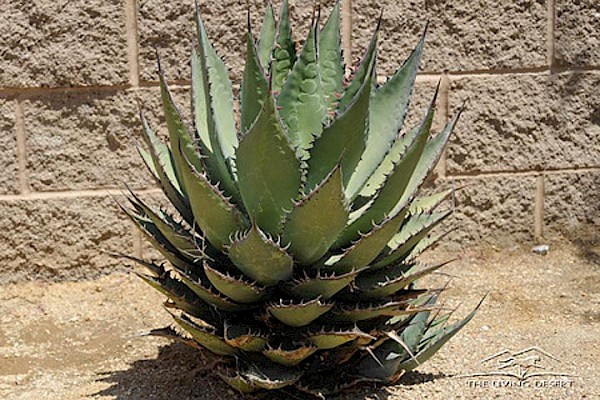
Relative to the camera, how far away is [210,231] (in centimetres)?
235

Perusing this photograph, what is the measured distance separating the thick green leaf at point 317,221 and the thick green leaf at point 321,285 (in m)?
0.07

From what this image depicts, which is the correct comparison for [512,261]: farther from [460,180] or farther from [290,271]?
[290,271]

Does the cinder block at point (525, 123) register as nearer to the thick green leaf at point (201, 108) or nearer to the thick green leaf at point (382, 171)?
the thick green leaf at point (382, 171)

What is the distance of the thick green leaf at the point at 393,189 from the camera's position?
2.30 meters

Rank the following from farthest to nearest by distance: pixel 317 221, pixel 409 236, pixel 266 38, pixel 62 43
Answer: pixel 62 43 → pixel 266 38 → pixel 409 236 → pixel 317 221

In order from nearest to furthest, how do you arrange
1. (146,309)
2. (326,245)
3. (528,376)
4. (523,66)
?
(326,245)
(528,376)
(146,309)
(523,66)

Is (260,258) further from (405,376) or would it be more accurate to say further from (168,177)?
(405,376)

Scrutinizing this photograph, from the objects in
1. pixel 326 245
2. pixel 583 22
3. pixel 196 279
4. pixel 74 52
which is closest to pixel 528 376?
pixel 326 245

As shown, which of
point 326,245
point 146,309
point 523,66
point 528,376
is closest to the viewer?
point 326,245

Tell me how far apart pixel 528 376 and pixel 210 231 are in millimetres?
1310

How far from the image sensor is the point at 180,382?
2799mm

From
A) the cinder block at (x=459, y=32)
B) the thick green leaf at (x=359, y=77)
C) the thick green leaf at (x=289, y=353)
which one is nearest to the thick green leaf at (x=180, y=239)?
the thick green leaf at (x=289, y=353)

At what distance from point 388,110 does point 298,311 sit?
28.6 inches

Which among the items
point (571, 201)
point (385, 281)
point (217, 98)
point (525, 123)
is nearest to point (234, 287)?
point (385, 281)
